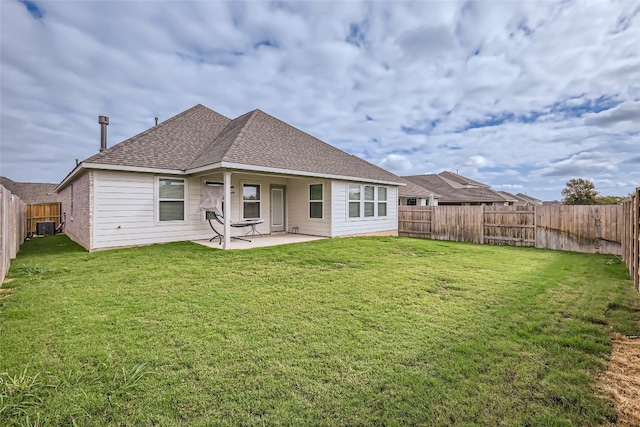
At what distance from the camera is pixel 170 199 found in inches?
382

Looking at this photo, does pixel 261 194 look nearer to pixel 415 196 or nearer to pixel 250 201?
pixel 250 201

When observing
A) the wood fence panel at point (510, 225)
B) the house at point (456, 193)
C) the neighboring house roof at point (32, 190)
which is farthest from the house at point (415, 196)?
the neighboring house roof at point (32, 190)

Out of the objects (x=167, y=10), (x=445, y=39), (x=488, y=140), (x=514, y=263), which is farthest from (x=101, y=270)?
(x=488, y=140)

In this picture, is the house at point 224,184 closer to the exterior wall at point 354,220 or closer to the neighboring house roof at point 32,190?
the exterior wall at point 354,220

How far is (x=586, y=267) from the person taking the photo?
7070 mm

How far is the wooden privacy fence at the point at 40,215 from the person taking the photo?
50.2 ft

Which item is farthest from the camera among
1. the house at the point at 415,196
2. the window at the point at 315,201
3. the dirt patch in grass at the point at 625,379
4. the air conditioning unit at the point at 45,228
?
the house at the point at 415,196

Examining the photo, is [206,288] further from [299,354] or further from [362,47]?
[362,47]

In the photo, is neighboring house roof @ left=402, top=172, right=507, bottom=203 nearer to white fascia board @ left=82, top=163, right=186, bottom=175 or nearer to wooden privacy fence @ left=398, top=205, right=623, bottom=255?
wooden privacy fence @ left=398, top=205, right=623, bottom=255

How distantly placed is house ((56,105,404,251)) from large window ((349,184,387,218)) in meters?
0.05

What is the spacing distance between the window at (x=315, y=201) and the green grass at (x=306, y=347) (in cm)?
614

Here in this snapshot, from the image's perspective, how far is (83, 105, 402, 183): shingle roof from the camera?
9.09 meters

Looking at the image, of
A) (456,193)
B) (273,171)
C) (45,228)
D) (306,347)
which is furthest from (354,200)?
(456,193)

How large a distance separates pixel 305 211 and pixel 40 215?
15.4 meters
